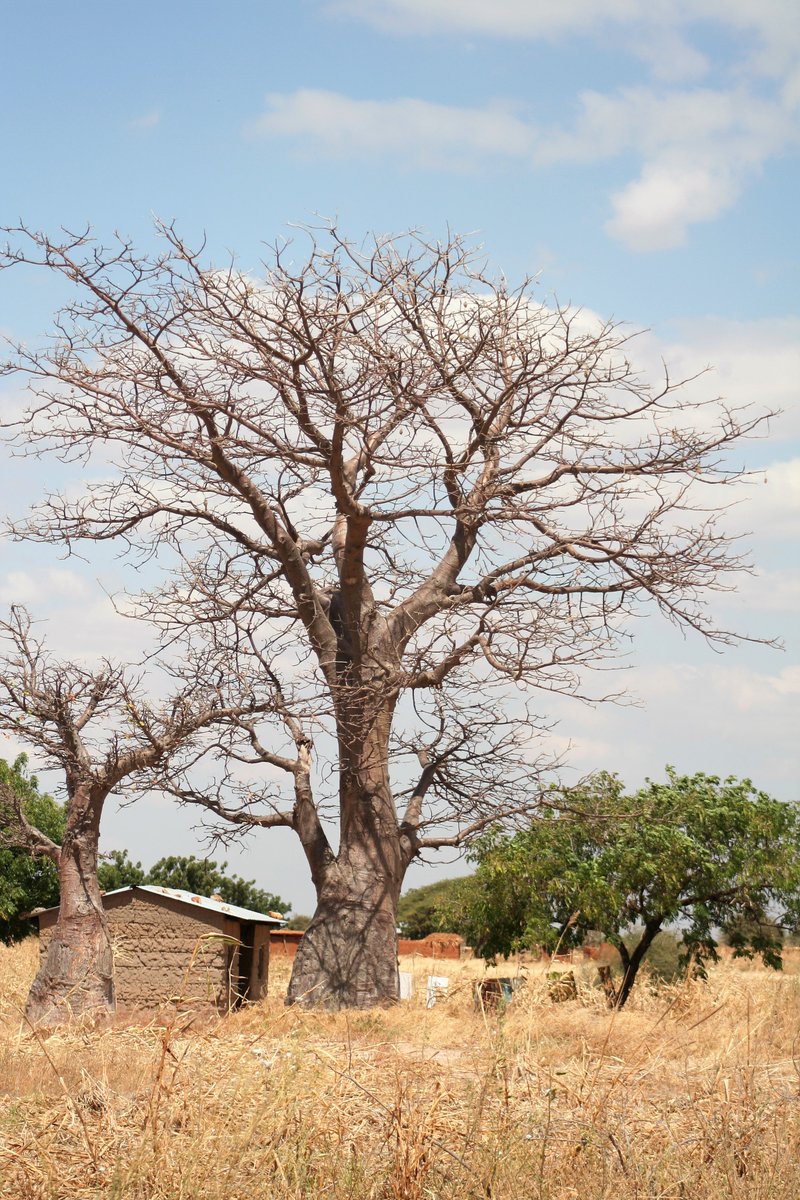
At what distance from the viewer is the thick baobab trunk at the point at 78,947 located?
32.5 ft

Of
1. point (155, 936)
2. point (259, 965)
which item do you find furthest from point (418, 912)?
point (155, 936)

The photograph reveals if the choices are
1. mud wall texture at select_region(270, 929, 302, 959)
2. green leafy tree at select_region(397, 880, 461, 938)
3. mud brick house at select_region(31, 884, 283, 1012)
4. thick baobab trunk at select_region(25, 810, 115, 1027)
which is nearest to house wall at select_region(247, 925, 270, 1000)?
mud brick house at select_region(31, 884, 283, 1012)

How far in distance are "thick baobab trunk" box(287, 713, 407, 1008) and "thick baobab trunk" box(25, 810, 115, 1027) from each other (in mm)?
2178

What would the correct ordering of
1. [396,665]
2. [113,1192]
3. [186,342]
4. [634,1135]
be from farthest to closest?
[396,665] → [186,342] → [634,1135] → [113,1192]

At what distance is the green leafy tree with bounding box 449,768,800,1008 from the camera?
1357 centimetres

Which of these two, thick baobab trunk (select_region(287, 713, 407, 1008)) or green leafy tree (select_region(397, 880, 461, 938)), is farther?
green leafy tree (select_region(397, 880, 461, 938))

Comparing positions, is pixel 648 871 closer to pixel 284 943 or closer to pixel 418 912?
pixel 284 943

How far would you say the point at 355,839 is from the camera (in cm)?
1212

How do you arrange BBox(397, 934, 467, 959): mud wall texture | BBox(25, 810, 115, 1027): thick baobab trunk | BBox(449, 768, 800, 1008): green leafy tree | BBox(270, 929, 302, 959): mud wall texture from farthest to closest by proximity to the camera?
BBox(397, 934, 467, 959): mud wall texture → BBox(270, 929, 302, 959): mud wall texture → BBox(449, 768, 800, 1008): green leafy tree → BBox(25, 810, 115, 1027): thick baobab trunk

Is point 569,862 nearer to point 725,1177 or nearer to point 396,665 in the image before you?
point 396,665

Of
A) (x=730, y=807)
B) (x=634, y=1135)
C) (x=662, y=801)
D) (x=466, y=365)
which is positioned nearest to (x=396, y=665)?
(x=466, y=365)

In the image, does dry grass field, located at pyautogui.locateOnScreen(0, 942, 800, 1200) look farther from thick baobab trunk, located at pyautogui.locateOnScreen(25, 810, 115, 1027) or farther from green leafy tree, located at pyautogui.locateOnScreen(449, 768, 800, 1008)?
green leafy tree, located at pyautogui.locateOnScreen(449, 768, 800, 1008)

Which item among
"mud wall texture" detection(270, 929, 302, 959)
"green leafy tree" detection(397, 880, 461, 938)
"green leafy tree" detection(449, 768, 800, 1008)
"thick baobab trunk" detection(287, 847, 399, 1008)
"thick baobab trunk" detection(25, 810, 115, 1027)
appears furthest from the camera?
"green leafy tree" detection(397, 880, 461, 938)

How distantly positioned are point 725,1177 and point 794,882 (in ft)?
33.5
